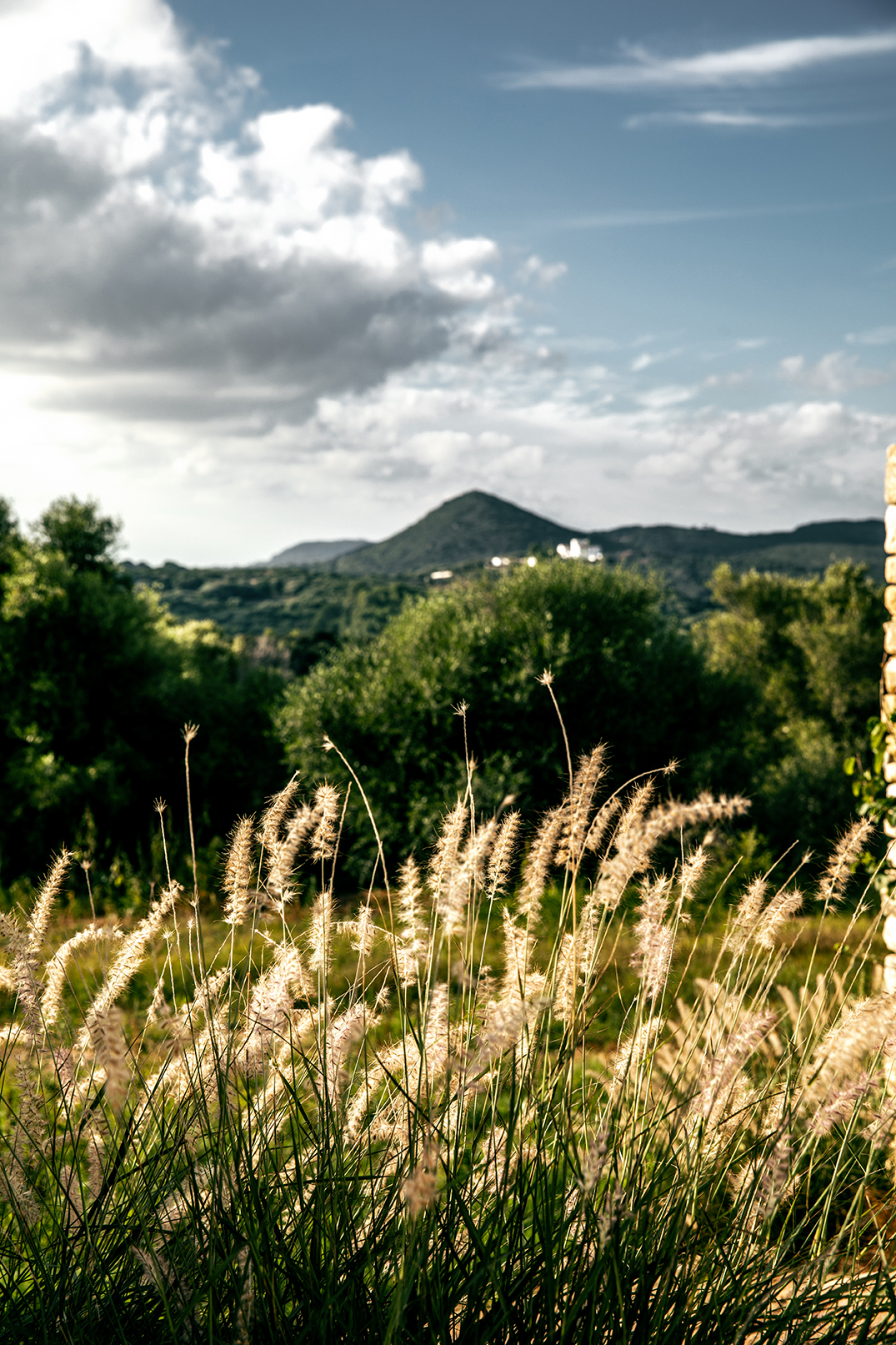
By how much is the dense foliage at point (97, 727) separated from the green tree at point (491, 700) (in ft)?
6.41

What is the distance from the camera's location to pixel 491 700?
39.7ft

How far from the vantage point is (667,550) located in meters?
79.7

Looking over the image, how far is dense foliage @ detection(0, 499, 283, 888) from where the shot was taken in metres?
12.5

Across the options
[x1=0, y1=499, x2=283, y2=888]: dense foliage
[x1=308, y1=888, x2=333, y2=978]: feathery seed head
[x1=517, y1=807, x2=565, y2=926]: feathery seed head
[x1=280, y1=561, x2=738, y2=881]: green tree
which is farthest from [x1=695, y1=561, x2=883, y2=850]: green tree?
[x1=308, y1=888, x2=333, y2=978]: feathery seed head

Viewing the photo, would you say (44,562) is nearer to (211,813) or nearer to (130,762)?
(130,762)

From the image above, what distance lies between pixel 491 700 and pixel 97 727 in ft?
20.2

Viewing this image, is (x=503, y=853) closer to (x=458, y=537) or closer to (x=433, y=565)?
(x=433, y=565)

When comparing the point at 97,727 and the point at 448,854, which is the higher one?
the point at 448,854

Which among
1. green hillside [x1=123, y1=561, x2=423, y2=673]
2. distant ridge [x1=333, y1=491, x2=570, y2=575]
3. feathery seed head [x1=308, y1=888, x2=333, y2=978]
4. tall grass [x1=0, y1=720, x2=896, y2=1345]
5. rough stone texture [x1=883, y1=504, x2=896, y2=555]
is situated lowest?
tall grass [x1=0, y1=720, x2=896, y2=1345]

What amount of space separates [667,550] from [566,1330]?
267 ft

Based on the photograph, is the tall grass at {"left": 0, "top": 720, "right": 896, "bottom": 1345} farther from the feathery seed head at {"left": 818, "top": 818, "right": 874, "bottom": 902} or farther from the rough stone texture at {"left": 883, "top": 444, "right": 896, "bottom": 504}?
the rough stone texture at {"left": 883, "top": 444, "right": 896, "bottom": 504}

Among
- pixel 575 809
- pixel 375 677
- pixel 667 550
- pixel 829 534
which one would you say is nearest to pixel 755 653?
pixel 375 677

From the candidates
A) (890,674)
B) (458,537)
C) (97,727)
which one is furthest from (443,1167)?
(458,537)

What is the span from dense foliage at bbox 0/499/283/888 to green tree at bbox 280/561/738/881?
195 cm
